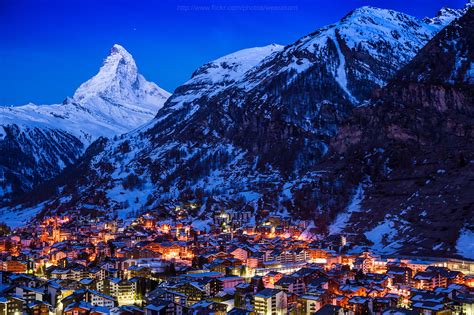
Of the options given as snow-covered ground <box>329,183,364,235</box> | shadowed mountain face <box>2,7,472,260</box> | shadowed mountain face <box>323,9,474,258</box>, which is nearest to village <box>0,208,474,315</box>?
snow-covered ground <box>329,183,364,235</box>

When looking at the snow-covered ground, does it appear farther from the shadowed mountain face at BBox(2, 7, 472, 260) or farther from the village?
the village

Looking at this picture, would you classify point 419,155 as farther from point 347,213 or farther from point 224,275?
point 224,275

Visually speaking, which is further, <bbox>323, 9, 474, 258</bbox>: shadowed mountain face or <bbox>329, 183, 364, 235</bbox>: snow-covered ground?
<bbox>329, 183, 364, 235</bbox>: snow-covered ground

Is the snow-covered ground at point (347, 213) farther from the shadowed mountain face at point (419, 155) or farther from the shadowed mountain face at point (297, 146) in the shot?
the shadowed mountain face at point (419, 155)

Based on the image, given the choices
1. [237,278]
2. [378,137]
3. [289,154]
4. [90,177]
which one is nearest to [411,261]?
[237,278]

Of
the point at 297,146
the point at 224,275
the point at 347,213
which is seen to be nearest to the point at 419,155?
the point at 347,213

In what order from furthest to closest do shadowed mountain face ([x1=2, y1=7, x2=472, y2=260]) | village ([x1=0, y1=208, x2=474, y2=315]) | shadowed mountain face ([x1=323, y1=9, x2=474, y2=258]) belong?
shadowed mountain face ([x1=2, y1=7, x2=472, y2=260]), shadowed mountain face ([x1=323, y1=9, x2=474, y2=258]), village ([x1=0, y1=208, x2=474, y2=315])

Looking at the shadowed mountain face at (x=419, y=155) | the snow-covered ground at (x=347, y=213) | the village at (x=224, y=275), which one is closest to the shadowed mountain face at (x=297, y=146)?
the shadowed mountain face at (x=419, y=155)
